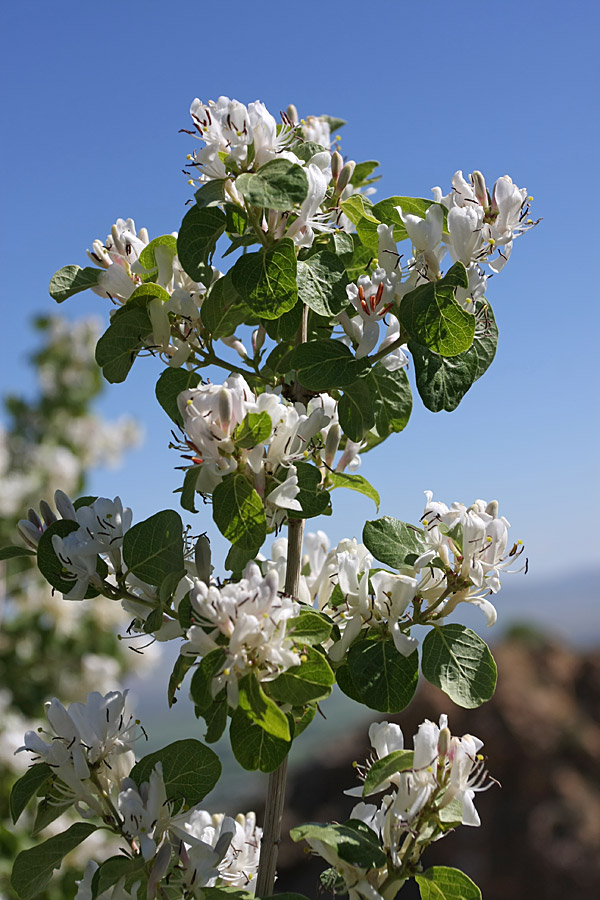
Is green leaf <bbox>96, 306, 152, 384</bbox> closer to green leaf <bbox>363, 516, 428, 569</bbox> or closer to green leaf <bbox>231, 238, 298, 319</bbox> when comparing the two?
green leaf <bbox>231, 238, 298, 319</bbox>

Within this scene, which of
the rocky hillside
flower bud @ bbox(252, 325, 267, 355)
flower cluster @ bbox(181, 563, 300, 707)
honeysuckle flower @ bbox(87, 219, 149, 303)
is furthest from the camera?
the rocky hillside

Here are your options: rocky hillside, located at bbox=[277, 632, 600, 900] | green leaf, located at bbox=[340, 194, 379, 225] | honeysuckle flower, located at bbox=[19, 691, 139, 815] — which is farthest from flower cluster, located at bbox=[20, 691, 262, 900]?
rocky hillside, located at bbox=[277, 632, 600, 900]

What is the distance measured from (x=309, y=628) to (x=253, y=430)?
0.76ft

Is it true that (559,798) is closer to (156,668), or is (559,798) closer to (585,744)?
(585,744)

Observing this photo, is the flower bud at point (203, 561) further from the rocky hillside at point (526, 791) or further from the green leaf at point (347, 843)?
the rocky hillside at point (526, 791)

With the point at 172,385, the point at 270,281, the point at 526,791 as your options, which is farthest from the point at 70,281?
the point at 526,791

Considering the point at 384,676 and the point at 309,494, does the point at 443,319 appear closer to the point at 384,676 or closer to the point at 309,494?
the point at 309,494

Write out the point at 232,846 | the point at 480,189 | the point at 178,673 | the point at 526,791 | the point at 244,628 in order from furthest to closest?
the point at 526,791
the point at 232,846
the point at 480,189
the point at 178,673
the point at 244,628

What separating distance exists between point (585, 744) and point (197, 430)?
3.97 m

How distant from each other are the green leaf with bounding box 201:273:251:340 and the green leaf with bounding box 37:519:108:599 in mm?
318

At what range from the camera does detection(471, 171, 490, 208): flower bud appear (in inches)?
40.4

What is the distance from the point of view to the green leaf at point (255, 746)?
857 mm

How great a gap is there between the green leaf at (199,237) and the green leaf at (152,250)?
0.29 ft

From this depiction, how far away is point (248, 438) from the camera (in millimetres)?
908
